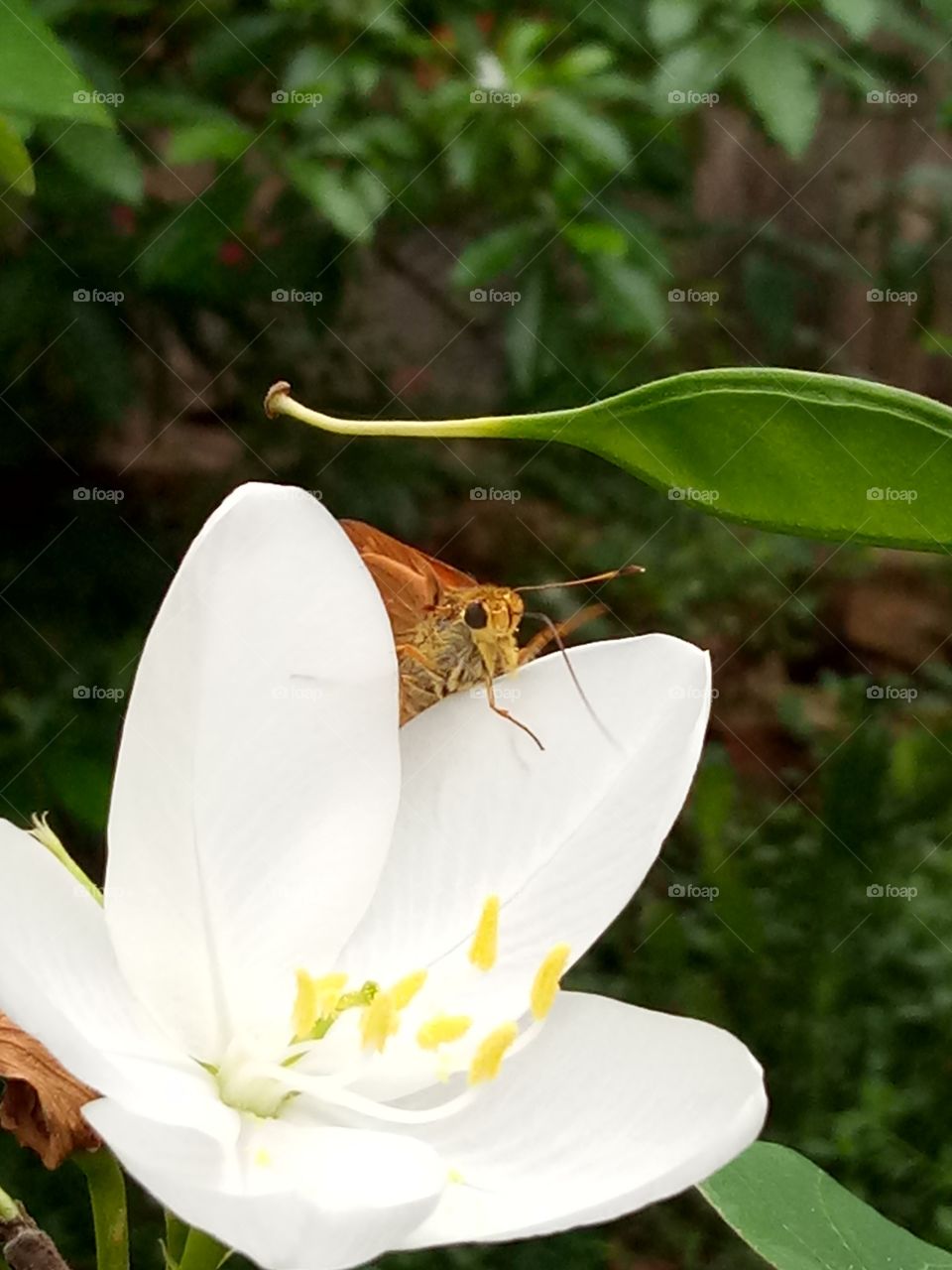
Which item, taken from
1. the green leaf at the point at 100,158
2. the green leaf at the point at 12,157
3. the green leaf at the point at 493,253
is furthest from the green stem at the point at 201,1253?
the green leaf at the point at 493,253

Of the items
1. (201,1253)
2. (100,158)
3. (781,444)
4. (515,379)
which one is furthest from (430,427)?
(515,379)

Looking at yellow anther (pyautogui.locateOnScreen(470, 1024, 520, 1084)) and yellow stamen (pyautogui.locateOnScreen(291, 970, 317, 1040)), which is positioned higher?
yellow anther (pyautogui.locateOnScreen(470, 1024, 520, 1084))

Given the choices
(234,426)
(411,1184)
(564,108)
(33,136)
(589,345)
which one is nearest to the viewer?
(411,1184)

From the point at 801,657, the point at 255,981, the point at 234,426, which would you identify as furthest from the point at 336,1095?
the point at 801,657

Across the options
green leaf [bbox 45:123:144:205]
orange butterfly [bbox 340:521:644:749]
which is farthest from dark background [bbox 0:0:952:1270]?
orange butterfly [bbox 340:521:644:749]

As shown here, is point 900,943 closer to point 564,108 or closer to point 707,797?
point 707,797

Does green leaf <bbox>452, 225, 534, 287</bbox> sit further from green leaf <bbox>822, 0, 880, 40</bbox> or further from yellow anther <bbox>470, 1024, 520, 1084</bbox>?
yellow anther <bbox>470, 1024, 520, 1084</bbox>
